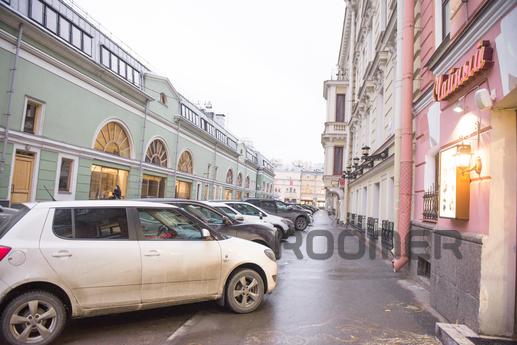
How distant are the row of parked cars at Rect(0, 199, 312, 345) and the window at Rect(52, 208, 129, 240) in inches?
0.4

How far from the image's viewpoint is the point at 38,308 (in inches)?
157

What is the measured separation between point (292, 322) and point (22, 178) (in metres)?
13.5

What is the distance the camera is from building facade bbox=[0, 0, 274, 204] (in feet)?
44.3

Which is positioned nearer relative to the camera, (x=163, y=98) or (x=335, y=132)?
(x=163, y=98)

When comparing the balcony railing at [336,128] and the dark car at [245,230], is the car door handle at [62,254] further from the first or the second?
the balcony railing at [336,128]

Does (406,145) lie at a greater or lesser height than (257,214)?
greater

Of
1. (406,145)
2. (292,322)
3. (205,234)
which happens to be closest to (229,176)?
(406,145)

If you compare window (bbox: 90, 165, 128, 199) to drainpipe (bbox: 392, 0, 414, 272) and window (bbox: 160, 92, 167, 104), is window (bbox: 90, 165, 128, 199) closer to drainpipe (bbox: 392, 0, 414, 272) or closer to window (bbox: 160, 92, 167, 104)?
window (bbox: 160, 92, 167, 104)

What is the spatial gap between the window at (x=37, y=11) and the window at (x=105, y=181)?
7021 millimetres

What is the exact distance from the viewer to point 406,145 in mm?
8398

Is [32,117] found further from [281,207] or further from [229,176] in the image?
[229,176]

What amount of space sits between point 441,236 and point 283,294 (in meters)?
2.68

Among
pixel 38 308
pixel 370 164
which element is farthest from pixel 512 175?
pixel 370 164

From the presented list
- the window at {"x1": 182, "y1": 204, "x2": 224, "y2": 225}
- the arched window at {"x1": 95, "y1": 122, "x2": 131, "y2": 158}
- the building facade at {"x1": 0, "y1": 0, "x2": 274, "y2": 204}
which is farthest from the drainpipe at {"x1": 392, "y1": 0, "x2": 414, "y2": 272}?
the arched window at {"x1": 95, "y1": 122, "x2": 131, "y2": 158}
